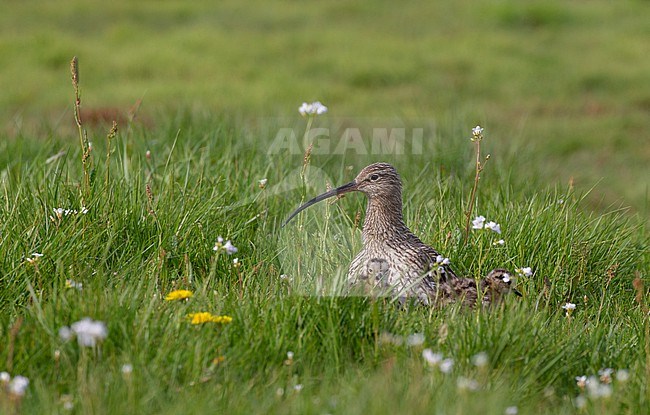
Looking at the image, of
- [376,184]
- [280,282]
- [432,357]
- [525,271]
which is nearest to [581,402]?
[432,357]

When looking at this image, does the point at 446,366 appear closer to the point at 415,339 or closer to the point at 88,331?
the point at 415,339

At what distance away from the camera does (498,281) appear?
15.1ft

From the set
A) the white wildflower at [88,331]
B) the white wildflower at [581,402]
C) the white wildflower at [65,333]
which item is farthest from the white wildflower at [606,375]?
the white wildflower at [65,333]

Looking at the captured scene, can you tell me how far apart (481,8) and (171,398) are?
58.4ft

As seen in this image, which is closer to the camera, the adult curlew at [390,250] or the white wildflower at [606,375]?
the white wildflower at [606,375]

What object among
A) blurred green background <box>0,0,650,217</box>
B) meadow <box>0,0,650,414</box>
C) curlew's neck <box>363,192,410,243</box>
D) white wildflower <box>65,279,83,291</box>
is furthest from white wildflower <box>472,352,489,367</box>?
blurred green background <box>0,0,650,217</box>

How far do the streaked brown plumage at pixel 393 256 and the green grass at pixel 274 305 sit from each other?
18 cm

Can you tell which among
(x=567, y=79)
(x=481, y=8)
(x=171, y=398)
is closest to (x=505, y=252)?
(x=171, y=398)

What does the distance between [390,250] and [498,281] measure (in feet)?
1.90

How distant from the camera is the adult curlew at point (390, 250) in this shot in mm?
4594

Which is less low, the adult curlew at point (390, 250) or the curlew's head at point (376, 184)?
the curlew's head at point (376, 184)

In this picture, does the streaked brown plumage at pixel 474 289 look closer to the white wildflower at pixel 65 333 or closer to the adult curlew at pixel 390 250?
the adult curlew at pixel 390 250

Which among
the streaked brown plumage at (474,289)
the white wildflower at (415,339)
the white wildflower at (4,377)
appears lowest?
the streaked brown plumage at (474,289)

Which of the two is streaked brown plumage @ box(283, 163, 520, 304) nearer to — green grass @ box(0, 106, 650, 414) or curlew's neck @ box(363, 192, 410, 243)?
curlew's neck @ box(363, 192, 410, 243)
